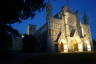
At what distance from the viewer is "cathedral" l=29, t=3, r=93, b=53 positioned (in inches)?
1441

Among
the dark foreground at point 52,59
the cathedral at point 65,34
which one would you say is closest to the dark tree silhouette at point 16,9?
the dark foreground at point 52,59

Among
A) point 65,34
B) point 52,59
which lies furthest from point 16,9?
point 65,34

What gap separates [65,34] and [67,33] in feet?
2.08

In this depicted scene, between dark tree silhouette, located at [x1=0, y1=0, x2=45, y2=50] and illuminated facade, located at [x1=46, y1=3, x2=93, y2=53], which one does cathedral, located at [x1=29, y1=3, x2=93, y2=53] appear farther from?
dark tree silhouette, located at [x1=0, y1=0, x2=45, y2=50]

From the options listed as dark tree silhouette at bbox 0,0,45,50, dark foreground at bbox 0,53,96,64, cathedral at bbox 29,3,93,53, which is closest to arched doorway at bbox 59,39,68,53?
cathedral at bbox 29,3,93,53

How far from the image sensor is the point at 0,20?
11.4 m

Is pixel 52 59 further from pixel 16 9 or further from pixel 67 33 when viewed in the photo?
pixel 67 33

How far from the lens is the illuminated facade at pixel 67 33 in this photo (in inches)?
1446

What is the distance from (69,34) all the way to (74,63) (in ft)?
92.7

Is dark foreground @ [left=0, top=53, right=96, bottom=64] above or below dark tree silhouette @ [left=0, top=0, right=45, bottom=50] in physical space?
below

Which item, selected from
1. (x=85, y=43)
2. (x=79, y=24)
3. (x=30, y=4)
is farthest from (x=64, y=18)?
(x=30, y=4)

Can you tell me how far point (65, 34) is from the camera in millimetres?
39219

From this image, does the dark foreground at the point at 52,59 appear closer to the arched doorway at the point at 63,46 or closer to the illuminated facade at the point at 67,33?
the illuminated facade at the point at 67,33

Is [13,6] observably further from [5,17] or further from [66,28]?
[66,28]
